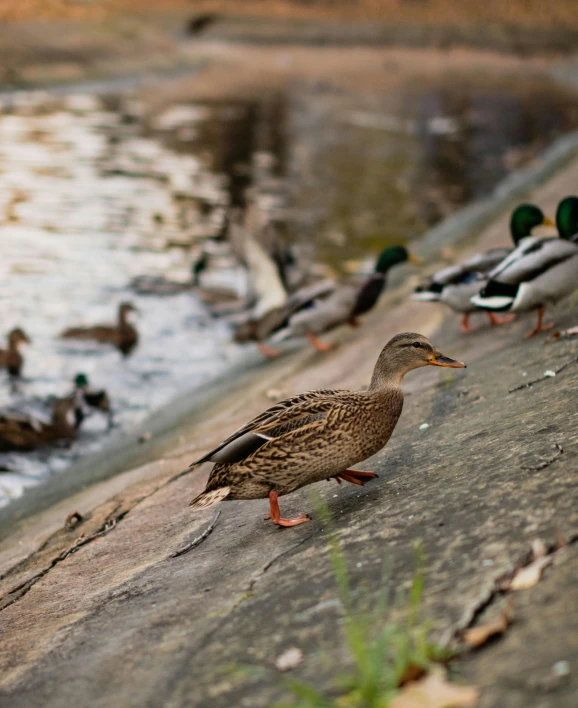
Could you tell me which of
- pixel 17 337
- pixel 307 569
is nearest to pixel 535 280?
pixel 307 569

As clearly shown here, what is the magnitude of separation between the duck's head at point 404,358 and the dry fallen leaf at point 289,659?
1.40 metres

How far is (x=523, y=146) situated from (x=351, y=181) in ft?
21.7

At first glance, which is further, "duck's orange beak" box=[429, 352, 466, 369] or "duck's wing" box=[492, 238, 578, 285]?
"duck's wing" box=[492, 238, 578, 285]

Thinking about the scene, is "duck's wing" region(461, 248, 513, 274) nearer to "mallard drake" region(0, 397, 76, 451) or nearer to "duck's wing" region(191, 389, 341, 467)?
"mallard drake" region(0, 397, 76, 451)

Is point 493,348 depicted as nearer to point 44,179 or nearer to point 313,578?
point 313,578

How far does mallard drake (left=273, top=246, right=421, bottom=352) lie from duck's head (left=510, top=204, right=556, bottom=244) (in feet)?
4.39

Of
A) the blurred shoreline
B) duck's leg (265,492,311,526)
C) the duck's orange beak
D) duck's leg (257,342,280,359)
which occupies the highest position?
the blurred shoreline

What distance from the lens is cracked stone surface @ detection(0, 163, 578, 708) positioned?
2.22m

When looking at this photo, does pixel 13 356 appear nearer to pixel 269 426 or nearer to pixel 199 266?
pixel 199 266

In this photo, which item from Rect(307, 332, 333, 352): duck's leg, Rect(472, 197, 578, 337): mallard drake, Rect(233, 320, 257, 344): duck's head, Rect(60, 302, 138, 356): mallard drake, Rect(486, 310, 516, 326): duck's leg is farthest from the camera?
Rect(233, 320, 257, 344): duck's head

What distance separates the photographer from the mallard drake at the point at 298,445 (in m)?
3.26

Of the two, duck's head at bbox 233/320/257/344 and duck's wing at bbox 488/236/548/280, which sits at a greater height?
duck's wing at bbox 488/236/548/280

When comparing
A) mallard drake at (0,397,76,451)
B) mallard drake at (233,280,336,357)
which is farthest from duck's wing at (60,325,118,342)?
mallard drake at (0,397,76,451)

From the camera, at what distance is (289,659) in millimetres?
2291
